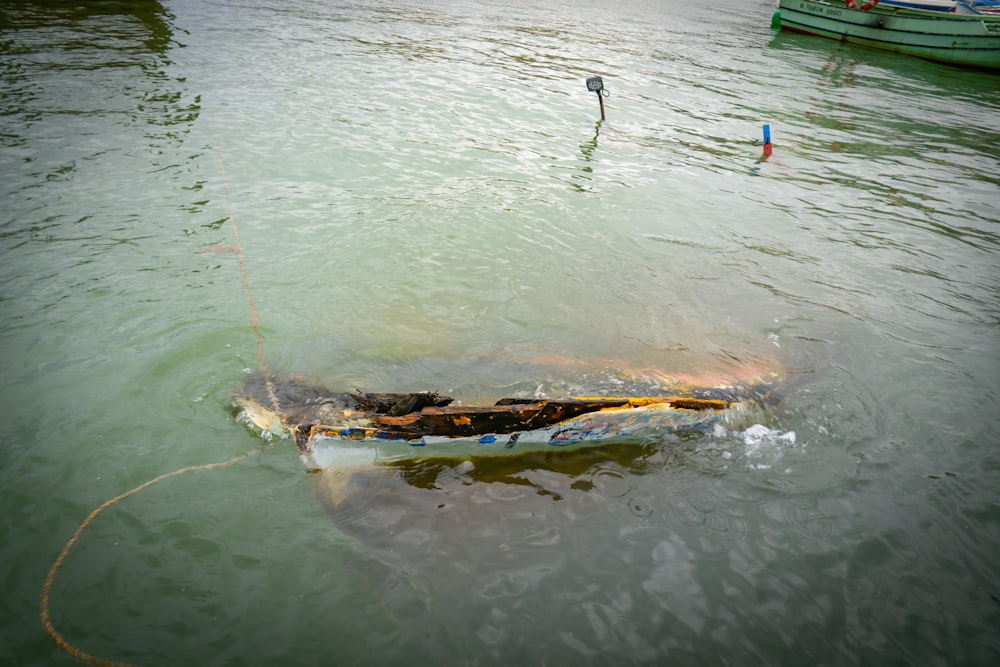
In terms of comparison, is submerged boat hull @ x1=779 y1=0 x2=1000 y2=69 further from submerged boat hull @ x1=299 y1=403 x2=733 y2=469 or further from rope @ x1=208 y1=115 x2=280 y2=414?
rope @ x1=208 y1=115 x2=280 y2=414

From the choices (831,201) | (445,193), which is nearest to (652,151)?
(831,201)

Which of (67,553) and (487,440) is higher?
(487,440)

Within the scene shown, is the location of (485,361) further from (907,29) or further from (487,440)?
(907,29)

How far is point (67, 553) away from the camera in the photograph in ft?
10.3

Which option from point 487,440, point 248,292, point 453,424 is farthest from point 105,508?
point 248,292

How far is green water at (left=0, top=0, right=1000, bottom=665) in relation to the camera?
299 cm

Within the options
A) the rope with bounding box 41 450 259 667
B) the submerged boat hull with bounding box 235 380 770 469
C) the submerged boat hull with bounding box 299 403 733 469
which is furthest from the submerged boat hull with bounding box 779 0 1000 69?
the rope with bounding box 41 450 259 667

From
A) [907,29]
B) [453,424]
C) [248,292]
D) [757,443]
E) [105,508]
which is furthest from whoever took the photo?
[907,29]

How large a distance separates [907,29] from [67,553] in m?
31.1

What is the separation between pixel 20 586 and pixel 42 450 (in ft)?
3.96

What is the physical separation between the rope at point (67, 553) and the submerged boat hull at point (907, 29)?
28.6 metres

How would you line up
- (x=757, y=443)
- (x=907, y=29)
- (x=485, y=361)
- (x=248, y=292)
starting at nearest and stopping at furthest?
(x=757, y=443), (x=485, y=361), (x=248, y=292), (x=907, y=29)

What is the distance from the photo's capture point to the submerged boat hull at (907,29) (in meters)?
20.1

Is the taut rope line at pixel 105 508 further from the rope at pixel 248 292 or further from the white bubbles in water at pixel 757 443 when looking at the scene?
the white bubbles in water at pixel 757 443
